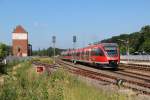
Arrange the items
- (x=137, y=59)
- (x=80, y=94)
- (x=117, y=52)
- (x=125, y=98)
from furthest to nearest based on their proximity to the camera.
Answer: (x=137, y=59)
(x=117, y=52)
(x=80, y=94)
(x=125, y=98)

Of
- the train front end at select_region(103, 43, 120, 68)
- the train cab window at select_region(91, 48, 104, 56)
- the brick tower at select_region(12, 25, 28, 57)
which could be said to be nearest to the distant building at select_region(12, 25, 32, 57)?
the brick tower at select_region(12, 25, 28, 57)

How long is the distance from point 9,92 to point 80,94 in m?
2.56

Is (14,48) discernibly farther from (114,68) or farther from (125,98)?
(125,98)

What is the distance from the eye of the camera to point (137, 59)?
74.2m

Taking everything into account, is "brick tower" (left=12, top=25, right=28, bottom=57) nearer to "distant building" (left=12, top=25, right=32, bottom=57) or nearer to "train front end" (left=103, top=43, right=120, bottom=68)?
"distant building" (left=12, top=25, right=32, bottom=57)

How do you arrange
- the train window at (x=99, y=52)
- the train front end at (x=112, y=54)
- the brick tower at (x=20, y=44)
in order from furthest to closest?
the brick tower at (x=20, y=44) → the train window at (x=99, y=52) → the train front end at (x=112, y=54)

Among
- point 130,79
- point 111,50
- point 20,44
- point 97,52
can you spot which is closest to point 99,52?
point 97,52

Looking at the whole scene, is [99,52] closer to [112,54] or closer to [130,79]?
[112,54]

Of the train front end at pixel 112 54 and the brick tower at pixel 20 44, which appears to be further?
the brick tower at pixel 20 44

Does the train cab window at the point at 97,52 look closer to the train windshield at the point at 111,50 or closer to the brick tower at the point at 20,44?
the train windshield at the point at 111,50

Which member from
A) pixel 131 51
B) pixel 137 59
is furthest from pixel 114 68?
pixel 131 51

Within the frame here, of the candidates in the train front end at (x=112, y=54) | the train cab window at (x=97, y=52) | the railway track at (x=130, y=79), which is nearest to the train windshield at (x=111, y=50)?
the train front end at (x=112, y=54)

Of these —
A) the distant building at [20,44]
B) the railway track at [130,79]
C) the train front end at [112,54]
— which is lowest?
the railway track at [130,79]

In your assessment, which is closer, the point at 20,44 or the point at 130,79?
the point at 130,79
